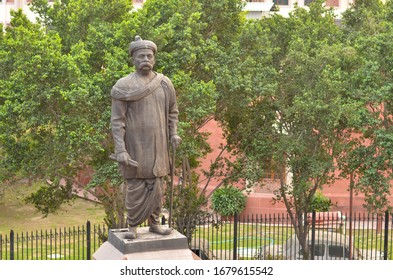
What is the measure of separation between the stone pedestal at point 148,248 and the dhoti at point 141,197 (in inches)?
12.8

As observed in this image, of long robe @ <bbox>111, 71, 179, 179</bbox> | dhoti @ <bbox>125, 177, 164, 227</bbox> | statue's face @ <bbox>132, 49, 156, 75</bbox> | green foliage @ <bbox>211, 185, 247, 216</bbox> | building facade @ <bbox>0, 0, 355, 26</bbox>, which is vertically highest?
building facade @ <bbox>0, 0, 355, 26</bbox>

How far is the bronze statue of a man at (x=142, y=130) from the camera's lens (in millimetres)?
12383

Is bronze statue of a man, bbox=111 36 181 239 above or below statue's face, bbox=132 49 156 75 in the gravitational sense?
below

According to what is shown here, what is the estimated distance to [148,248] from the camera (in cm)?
1249

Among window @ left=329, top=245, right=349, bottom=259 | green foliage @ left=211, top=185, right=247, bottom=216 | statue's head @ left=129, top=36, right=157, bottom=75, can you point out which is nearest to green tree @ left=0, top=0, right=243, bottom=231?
window @ left=329, top=245, right=349, bottom=259

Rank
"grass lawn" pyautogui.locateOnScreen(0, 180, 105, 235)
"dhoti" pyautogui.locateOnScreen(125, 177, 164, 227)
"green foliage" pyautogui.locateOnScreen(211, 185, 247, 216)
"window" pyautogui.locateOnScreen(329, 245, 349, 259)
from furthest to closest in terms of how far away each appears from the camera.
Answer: "grass lawn" pyautogui.locateOnScreen(0, 180, 105, 235) → "green foliage" pyautogui.locateOnScreen(211, 185, 247, 216) → "window" pyautogui.locateOnScreen(329, 245, 349, 259) → "dhoti" pyautogui.locateOnScreen(125, 177, 164, 227)

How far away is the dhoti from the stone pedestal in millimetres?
326

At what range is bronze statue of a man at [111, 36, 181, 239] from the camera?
12.4m

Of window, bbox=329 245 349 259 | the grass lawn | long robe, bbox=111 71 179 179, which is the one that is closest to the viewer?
long robe, bbox=111 71 179 179

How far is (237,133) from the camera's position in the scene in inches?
923

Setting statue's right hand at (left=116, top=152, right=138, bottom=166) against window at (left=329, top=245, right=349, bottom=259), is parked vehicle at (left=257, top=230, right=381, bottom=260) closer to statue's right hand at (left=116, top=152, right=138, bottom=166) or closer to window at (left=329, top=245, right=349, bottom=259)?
window at (left=329, top=245, right=349, bottom=259)

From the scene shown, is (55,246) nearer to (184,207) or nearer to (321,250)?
(184,207)

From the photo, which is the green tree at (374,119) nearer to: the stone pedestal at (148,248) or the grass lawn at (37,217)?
the stone pedestal at (148,248)

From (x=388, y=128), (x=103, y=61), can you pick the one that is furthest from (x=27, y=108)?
(x=388, y=128)
